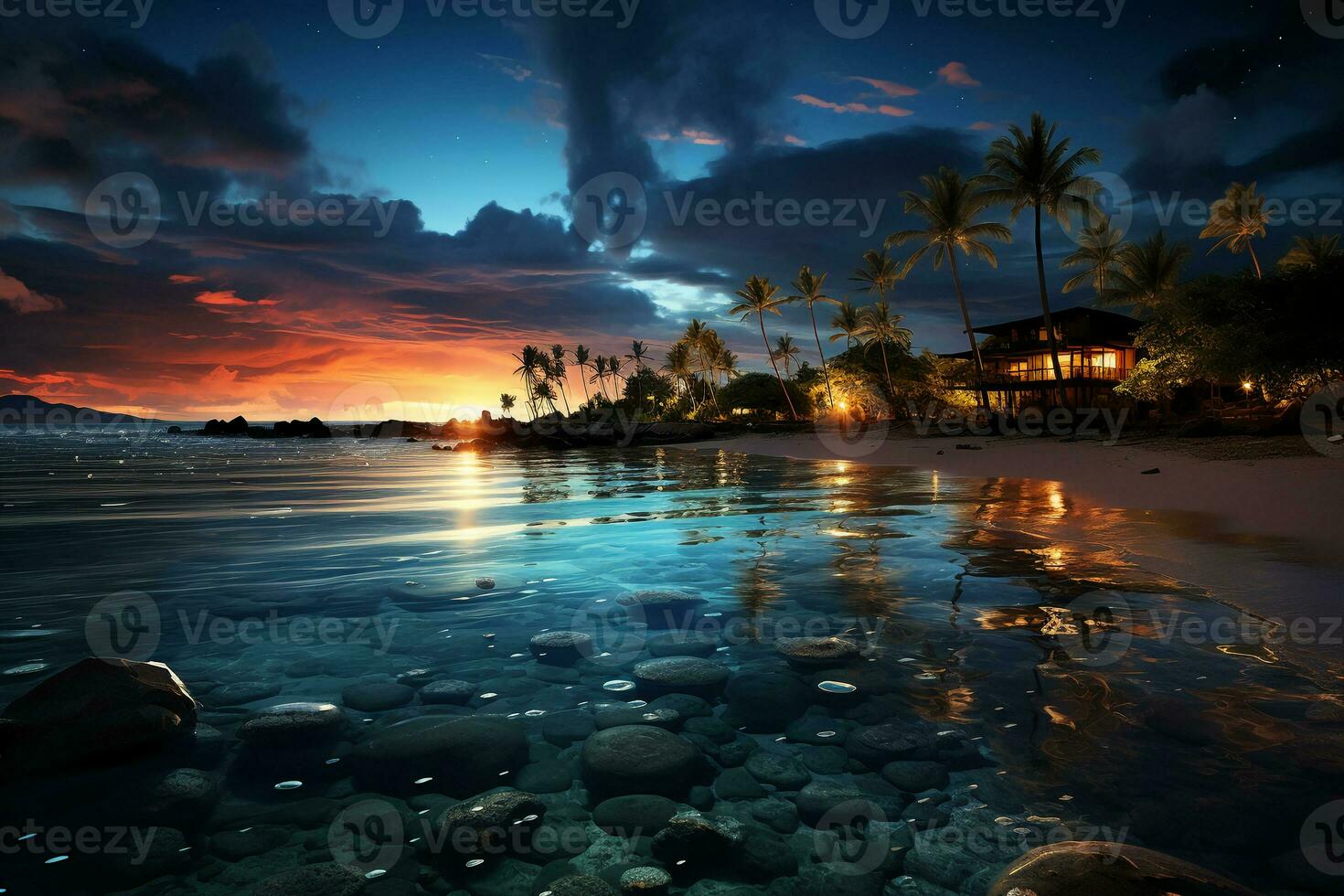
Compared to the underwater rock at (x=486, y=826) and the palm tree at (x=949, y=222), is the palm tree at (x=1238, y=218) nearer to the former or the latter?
the palm tree at (x=949, y=222)

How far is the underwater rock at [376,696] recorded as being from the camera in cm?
410

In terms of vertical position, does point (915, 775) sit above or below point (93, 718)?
below

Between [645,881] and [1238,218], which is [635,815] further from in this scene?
[1238,218]

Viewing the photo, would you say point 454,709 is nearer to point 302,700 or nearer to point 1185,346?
point 302,700

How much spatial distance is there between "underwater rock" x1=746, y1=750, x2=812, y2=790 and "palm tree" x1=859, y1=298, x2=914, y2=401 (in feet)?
170

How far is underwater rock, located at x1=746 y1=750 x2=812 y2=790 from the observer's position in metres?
3.15

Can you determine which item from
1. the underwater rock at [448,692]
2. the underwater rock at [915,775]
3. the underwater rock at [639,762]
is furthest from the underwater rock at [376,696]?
the underwater rock at [915,775]

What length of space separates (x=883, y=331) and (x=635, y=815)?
57.3 m

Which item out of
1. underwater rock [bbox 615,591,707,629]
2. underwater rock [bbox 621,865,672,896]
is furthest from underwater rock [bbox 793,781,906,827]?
underwater rock [bbox 615,591,707,629]

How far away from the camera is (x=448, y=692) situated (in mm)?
4309

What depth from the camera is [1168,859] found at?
222 cm

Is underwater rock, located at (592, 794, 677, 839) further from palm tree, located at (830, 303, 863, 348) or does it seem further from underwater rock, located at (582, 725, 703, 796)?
palm tree, located at (830, 303, 863, 348)

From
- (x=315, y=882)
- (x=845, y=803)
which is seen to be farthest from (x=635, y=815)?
(x=315, y=882)

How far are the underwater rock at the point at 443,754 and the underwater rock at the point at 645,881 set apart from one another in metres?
1.00
